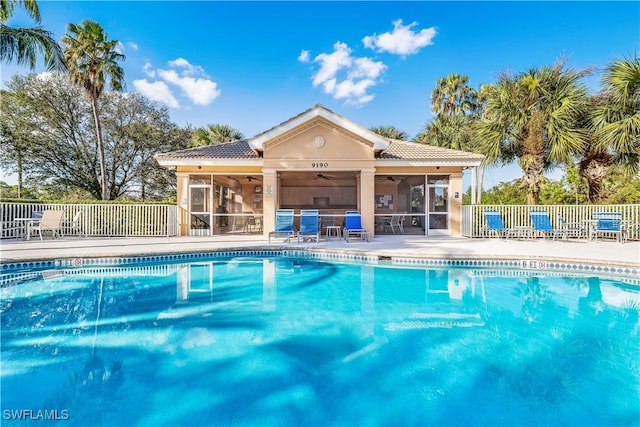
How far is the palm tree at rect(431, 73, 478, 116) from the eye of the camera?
2464cm

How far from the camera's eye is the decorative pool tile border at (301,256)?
7.04m

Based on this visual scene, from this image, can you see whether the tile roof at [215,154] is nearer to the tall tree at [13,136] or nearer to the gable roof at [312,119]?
the gable roof at [312,119]

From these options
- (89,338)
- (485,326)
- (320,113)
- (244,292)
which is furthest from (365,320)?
(320,113)

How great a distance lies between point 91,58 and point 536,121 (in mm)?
23049

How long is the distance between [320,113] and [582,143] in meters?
11.9

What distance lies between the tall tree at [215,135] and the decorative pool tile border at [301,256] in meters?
15.1

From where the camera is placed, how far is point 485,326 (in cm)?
444

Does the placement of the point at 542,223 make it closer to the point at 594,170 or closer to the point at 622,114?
the point at 594,170

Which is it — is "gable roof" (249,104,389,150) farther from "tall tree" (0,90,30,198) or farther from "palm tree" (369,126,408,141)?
"tall tree" (0,90,30,198)

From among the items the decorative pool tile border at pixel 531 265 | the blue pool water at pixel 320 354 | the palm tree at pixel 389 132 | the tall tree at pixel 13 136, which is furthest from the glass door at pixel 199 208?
the palm tree at pixel 389 132

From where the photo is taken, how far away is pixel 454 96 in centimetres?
2484

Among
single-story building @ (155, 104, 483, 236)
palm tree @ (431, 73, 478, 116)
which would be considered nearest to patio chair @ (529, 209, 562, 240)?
single-story building @ (155, 104, 483, 236)

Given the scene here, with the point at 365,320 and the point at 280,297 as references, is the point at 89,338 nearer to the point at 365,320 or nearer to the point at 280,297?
the point at 280,297

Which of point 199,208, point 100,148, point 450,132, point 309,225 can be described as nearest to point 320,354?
point 309,225
